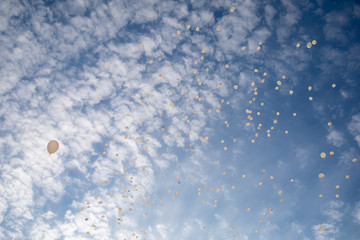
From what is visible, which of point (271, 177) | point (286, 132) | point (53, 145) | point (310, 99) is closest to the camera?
point (53, 145)

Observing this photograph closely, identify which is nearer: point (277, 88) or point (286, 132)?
point (277, 88)

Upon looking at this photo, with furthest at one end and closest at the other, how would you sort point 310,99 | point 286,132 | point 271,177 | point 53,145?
point 271,177 < point 286,132 < point 310,99 < point 53,145

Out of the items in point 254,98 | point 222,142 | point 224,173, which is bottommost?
point 224,173

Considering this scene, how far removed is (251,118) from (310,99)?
125 inches

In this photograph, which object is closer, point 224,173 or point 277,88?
point 277,88

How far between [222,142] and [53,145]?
28.8 ft

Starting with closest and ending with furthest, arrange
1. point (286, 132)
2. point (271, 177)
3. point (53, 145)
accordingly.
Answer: point (53, 145) < point (286, 132) < point (271, 177)

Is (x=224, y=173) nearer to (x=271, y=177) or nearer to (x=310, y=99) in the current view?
(x=271, y=177)

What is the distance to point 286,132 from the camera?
11523mm

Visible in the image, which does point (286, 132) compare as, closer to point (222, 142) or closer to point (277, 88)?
point (277, 88)

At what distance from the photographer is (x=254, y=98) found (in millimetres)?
11031

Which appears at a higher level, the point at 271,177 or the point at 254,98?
the point at 254,98

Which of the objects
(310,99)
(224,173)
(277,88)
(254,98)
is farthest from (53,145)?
(310,99)

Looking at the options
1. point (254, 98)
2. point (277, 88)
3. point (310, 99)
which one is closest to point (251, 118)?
point (254, 98)
